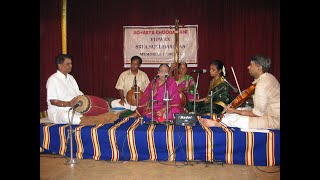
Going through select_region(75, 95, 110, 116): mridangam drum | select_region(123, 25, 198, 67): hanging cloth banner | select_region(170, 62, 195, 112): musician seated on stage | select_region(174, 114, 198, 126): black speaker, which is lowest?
select_region(174, 114, 198, 126): black speaker

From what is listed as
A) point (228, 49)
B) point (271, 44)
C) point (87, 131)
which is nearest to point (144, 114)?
point (87, 131)

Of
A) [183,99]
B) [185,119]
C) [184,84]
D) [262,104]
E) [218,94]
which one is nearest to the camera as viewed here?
[262,104]

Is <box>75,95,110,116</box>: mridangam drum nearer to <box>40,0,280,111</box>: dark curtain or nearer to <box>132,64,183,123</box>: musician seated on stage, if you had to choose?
<box>132,64,183,123</box>: musician seated on stage

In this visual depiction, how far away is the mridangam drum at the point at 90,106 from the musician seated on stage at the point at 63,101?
62 millimetres

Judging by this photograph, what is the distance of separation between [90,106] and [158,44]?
13.3 ft

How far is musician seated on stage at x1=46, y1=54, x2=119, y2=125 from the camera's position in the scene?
4.13 meters

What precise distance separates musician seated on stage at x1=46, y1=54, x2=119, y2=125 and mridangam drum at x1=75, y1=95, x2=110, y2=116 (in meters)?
0.06

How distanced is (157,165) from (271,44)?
493cm

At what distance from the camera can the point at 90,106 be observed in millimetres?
4090

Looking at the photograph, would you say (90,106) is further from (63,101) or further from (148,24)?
(148,24)

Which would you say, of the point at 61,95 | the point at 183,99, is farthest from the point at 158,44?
the point at 61,95

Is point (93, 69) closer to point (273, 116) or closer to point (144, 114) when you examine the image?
point (144, 114)

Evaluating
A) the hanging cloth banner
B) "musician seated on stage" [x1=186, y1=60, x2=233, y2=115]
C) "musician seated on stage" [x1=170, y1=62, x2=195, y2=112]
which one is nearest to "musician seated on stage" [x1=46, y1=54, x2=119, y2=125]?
"musician seated on stage" [x1=186, y1=60, x2=233, y2=115]

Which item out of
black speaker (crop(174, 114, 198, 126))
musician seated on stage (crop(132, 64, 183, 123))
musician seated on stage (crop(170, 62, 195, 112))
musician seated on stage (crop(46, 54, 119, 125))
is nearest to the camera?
black speaker (crop(174, 114, 198, 126))
